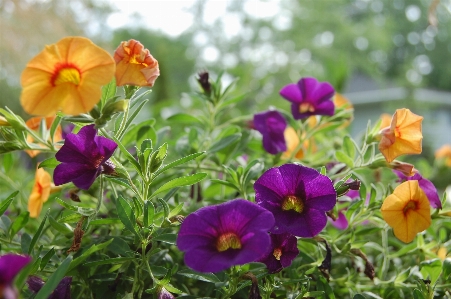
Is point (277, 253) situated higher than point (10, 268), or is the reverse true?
point (10, 268)

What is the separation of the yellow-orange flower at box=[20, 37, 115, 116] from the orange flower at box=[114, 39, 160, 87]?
1.6 inches

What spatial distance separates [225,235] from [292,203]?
92 mm

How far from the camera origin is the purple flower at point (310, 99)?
0.75 meters

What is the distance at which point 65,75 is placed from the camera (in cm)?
47

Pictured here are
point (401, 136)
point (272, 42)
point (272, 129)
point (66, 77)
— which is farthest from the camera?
point (272, 42)

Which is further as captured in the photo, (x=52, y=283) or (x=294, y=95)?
(x=294, y=95)

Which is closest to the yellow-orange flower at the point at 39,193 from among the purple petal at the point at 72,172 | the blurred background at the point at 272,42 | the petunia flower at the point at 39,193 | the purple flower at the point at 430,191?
the petunia flower at the point at 39,193

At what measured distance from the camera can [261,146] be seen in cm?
81

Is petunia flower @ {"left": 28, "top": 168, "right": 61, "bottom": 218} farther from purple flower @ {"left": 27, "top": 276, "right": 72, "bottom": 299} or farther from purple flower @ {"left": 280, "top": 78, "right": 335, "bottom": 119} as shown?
purple flower @ {"left": 280, "top": 78, "right": 335, "bottom": 119}

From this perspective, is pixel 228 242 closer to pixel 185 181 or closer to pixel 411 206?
pixel 185 181

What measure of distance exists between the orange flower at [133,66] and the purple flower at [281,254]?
22 centimetres

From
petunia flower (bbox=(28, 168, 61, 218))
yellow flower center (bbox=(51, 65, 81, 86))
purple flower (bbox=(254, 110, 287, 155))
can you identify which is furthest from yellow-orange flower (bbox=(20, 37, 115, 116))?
purple flower (bbox=(254, 110, 287, 155))

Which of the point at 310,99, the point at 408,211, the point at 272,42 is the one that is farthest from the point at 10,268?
the point at 272,42

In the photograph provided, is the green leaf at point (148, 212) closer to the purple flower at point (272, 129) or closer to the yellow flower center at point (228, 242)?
the yellow flower center at point (228, 242)
